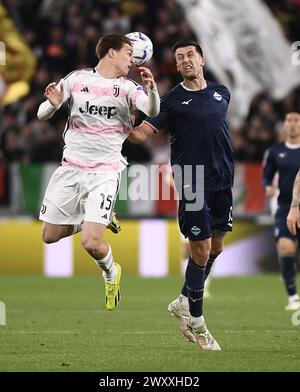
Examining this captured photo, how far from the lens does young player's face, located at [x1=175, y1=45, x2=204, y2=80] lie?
31.3ft

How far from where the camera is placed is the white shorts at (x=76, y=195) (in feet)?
32.3

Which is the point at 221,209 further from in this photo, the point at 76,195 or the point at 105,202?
the point at 76,195

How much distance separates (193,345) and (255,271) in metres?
10.0

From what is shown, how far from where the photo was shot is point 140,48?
33.5ft

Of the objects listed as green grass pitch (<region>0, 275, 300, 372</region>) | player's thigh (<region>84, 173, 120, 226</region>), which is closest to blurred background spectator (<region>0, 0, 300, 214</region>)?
green grass pitch (<region>0, 275, 300, 372</region>)

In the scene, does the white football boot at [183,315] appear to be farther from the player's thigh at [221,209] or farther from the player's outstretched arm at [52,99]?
the player's outstretched arm at [52,99]

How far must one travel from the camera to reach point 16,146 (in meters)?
20.1

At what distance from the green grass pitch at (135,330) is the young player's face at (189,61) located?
227cm

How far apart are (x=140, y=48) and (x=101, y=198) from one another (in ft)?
4.66

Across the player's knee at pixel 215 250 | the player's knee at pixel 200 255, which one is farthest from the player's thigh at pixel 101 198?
the player's knee at pixel 215 250

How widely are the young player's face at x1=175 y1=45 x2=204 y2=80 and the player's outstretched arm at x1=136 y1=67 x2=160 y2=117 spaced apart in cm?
38

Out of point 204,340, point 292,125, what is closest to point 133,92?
point 204,340
